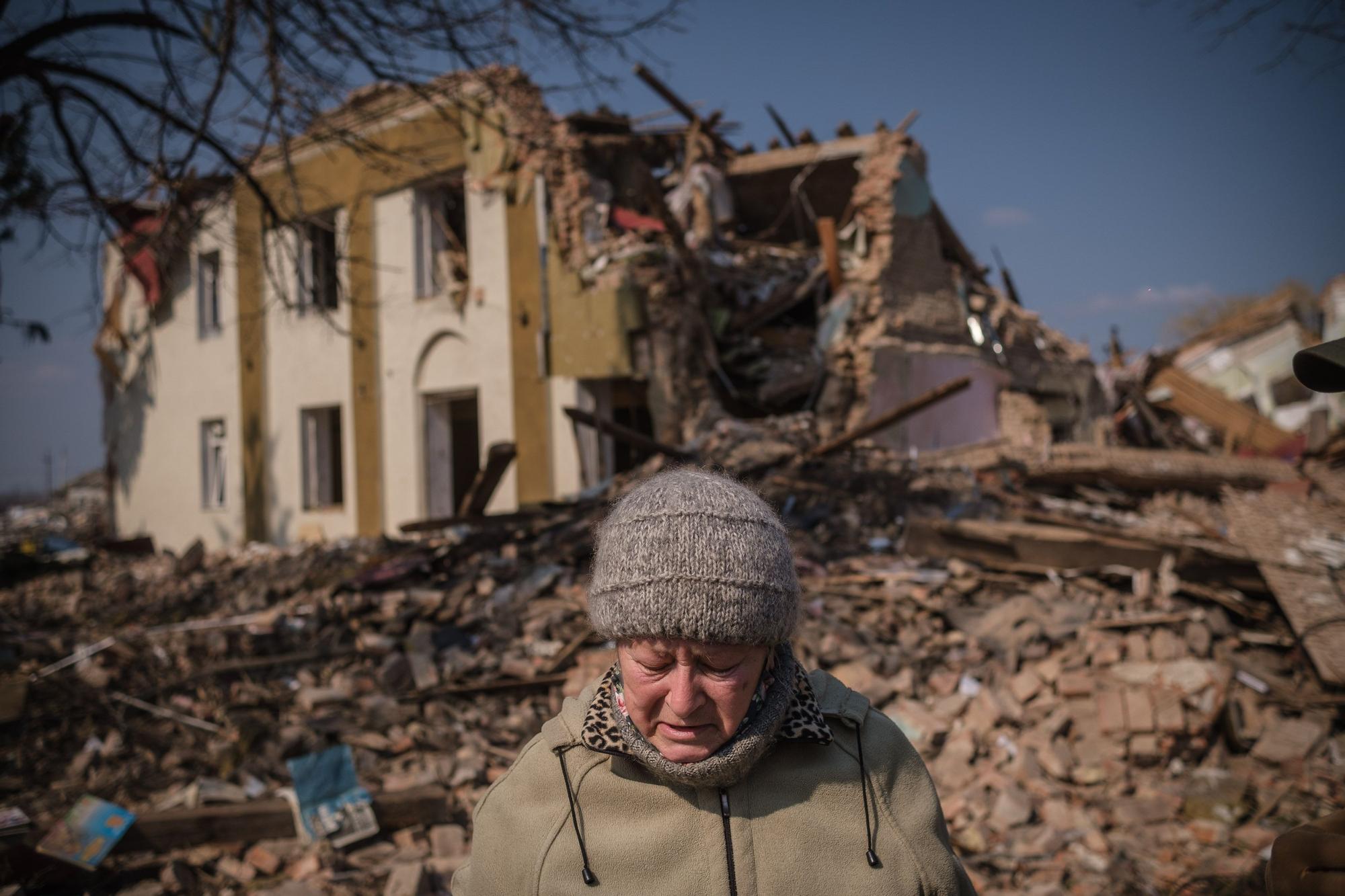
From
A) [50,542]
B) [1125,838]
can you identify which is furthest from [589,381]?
[50,542]

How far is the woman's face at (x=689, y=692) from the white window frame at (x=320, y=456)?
14.6 meters

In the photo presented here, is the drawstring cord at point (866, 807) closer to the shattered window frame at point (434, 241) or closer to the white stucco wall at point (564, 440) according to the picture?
the white stucco wall at point (564, 440)

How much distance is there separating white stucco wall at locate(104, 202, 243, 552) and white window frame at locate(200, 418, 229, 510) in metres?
0.08

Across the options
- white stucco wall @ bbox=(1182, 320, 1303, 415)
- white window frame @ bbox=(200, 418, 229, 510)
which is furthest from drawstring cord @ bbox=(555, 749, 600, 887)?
white stucco wall @ bbox=(1182, 320, 1303, 415)

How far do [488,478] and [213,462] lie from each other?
1162cm

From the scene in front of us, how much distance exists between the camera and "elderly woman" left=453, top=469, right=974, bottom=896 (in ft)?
4.67

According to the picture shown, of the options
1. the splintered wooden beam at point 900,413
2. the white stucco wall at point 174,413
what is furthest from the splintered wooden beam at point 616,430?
the white stucco wall at point 174,413

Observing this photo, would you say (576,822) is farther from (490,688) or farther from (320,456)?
(320,456)

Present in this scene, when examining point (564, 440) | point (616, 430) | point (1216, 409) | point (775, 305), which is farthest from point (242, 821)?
point (1216, 409)

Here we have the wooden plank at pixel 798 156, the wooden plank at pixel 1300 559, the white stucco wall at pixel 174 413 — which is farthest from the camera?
the white stucco wall at pixel 174 413

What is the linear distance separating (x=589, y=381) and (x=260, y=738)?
24.2 ft

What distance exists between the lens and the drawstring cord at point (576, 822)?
142cm

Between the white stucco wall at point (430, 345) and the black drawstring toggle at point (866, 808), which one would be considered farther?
the white stucco wall at point (430, 345)

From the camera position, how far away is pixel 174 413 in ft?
57.6
